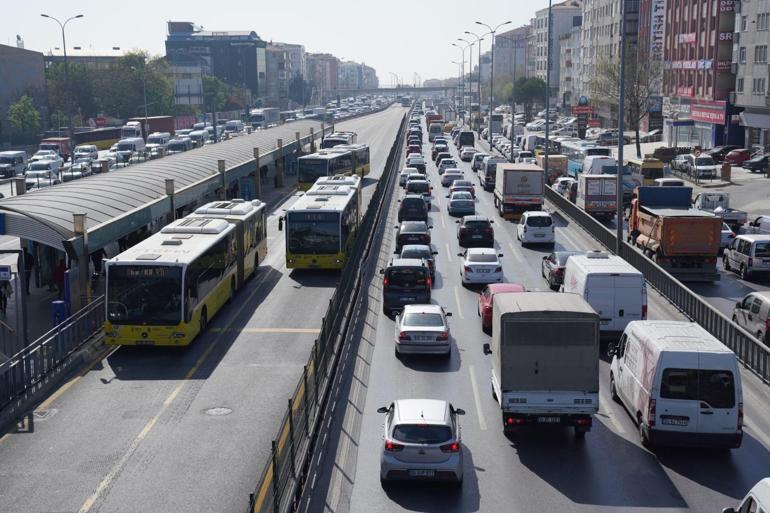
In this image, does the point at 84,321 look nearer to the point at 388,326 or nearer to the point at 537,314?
the point at 388,326

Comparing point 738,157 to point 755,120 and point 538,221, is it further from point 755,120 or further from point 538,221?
point 538,221

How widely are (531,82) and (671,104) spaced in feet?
228

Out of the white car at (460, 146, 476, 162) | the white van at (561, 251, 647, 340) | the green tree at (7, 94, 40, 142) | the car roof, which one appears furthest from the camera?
the green tree at (7, 94, 40, 142)

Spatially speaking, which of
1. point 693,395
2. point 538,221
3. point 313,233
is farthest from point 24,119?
point 693,395

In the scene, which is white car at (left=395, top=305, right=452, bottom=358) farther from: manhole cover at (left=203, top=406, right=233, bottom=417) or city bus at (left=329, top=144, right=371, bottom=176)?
city bus at (left=329, top=144, right=371, bottom=176)

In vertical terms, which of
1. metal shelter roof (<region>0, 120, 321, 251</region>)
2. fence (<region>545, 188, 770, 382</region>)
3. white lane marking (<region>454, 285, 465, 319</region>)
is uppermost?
metal shelter roof (<region>0, 120, 321, 251</region>)

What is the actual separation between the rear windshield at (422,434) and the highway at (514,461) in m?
1.02

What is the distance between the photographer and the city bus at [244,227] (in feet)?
114

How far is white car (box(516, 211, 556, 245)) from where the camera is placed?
45.2 metres

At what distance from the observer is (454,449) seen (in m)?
16.5

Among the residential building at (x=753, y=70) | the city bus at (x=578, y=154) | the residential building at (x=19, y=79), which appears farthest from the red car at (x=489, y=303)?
the residential building at (x=19, y=79)

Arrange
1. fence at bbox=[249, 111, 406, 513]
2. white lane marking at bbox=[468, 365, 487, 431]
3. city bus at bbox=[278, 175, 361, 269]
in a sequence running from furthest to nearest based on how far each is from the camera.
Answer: city bus at bbox=[278, 175, 361, 269] < white lane marking at bbox=[468, 365, 487, 431] < fence at bbox=[249, 111, 406, 513]

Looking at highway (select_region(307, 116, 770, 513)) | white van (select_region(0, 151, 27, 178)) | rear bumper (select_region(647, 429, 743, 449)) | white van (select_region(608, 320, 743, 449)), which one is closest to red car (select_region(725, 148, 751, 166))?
white van (select_region(0, 151, 27, 178))

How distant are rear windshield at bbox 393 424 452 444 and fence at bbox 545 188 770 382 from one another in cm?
1063
